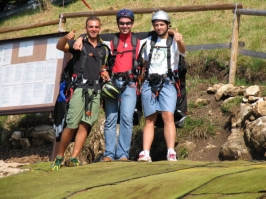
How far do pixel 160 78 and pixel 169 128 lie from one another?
0.60m

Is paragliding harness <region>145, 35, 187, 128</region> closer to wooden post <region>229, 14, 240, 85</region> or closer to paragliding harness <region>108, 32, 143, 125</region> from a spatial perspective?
paragliding harness <region>108, 32, 143, 125</region>

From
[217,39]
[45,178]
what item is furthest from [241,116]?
[217,39]

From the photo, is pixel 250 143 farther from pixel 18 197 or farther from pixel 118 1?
pixel 118 1

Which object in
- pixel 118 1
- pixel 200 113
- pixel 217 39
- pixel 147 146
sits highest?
pixel 118 1

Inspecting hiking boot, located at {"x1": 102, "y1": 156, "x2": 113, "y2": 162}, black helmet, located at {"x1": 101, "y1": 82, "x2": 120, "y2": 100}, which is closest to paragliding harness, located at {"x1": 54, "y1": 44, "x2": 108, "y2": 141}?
black helmet, located at {"x1": 101, "y1": 82, "x2": 120, "y2": 100}

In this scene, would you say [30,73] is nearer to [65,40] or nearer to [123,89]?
[65,40]

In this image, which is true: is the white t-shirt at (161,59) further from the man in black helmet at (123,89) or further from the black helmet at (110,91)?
the black helmet at (110,91)

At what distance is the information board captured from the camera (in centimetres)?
1031

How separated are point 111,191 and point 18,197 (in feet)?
3.14

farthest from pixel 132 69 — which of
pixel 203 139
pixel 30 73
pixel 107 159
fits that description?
pixel 30 73

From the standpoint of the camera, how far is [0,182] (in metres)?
7.11

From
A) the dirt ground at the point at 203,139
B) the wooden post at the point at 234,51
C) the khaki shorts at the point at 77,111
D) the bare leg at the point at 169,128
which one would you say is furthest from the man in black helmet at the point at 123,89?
the wooden post at the point at 234,51

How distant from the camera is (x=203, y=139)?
30.6ft

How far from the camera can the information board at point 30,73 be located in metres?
10.3
